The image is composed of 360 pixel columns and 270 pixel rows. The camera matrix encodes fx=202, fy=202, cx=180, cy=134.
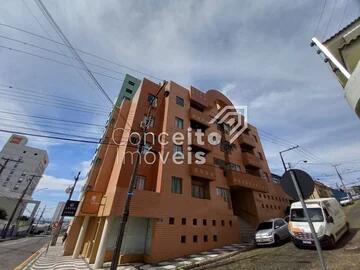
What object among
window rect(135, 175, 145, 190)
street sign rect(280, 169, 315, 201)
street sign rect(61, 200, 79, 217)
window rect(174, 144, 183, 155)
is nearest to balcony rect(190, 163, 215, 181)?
window rect(174, 144, 183, 155)

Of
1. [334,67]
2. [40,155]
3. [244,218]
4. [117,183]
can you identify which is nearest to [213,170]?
[244,218]

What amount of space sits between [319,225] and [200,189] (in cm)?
988

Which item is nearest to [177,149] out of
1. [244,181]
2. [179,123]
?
[179,123]

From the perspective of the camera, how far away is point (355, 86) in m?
3.76

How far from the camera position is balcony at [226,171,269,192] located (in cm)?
2128

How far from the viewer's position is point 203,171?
739 inches

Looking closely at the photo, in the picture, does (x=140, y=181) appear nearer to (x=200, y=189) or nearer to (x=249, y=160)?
(x=200, y=189)

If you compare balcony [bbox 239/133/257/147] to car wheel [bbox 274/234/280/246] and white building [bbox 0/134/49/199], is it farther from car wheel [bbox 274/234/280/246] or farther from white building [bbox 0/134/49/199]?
white building [bbox 0/134/49/199]

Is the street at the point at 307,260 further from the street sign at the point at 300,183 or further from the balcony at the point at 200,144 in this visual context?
the balcony at the point at 200,144

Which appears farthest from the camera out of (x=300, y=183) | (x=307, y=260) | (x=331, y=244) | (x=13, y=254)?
(x=13, y=254)

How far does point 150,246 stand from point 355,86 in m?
14.0

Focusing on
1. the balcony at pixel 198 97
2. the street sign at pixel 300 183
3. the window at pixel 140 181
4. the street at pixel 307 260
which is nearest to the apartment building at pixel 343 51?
the street sign at pixel 300 183

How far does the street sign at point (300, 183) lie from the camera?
479cm

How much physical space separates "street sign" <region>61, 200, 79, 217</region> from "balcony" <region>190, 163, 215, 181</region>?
11488 millimetres
